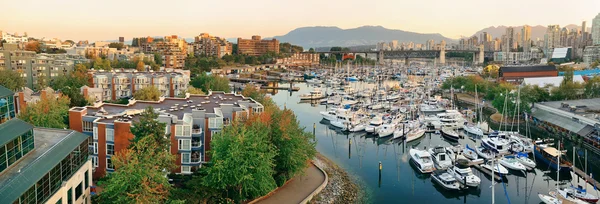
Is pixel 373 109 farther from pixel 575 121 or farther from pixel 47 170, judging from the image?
pixel 47 170

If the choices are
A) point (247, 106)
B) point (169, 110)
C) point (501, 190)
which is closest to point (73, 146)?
point (169, 110)

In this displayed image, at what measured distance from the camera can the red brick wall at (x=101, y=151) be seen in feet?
49.7

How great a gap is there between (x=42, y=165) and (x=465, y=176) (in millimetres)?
14615

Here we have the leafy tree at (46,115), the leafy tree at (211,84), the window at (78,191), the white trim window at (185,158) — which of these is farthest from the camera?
the leafy tree at (211,84)

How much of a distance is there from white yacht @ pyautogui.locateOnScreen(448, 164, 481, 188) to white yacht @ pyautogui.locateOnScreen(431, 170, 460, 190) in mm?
248

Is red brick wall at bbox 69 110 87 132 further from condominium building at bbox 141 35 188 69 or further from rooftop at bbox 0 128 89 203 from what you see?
condominium building at bbox 141 35 188 69

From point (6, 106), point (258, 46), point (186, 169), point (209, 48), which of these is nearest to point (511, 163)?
point (186, 169)

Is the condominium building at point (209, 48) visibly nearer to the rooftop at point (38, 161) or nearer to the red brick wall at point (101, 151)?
the red brick wall at point (101, 151)

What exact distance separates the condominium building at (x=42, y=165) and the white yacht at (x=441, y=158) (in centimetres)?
1434

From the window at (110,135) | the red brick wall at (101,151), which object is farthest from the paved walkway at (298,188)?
the red brick wall at (101,151)

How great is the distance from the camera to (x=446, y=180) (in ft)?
56.7

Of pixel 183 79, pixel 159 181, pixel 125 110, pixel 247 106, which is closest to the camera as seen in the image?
pixel 159 181

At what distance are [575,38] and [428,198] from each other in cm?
12231

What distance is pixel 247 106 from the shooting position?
1948 cm
